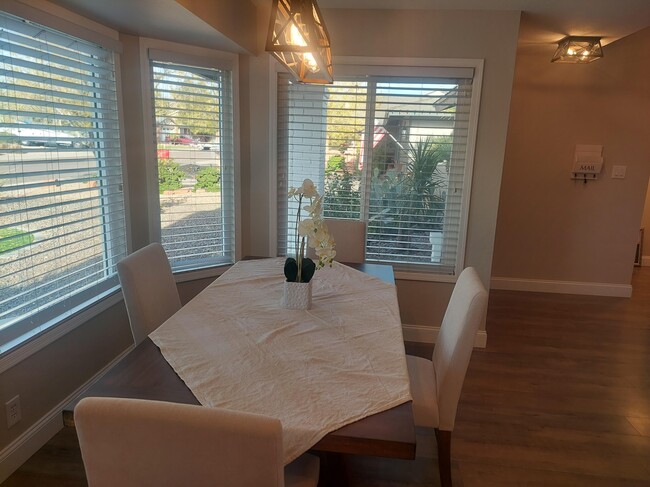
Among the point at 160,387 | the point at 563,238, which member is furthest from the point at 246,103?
the point at 563,238

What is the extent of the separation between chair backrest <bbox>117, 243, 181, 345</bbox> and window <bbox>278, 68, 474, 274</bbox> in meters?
1.44

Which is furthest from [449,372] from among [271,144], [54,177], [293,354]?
[271,144]

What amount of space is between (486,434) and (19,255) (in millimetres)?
2467

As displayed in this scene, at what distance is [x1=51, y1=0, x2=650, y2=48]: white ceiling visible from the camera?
7.28ft

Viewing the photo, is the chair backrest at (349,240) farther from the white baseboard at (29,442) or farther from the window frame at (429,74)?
the white baseboard at (29,442)

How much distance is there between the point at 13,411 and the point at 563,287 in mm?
4740

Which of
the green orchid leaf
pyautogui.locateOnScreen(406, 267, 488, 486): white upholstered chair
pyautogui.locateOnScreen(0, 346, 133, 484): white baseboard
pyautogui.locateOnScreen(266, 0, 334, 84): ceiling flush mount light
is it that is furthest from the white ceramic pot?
pyautogui.locateOnScreen(0, 346, 133, 484): white baseboard

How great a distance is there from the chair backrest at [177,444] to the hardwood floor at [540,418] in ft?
3.00

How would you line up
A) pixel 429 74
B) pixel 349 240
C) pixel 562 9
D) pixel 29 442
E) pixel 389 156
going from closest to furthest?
1. pixel 29 442
2. pixel 562 9
3. pixel 349 240
4. pixel 429 74
5. pixel 389 156

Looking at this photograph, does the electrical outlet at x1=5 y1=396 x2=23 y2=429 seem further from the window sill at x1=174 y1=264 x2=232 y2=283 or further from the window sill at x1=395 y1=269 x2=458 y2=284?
the window sill at x1=395 y1=269 x2=458 y2=284

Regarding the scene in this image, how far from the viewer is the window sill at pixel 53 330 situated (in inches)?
77.7

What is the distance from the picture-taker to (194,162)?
3195 mm

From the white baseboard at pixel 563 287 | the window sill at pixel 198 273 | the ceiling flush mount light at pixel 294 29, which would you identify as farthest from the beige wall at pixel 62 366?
the white baseboard at pixel 563 287

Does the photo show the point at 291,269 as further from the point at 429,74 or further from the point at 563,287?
the point at 563,287
